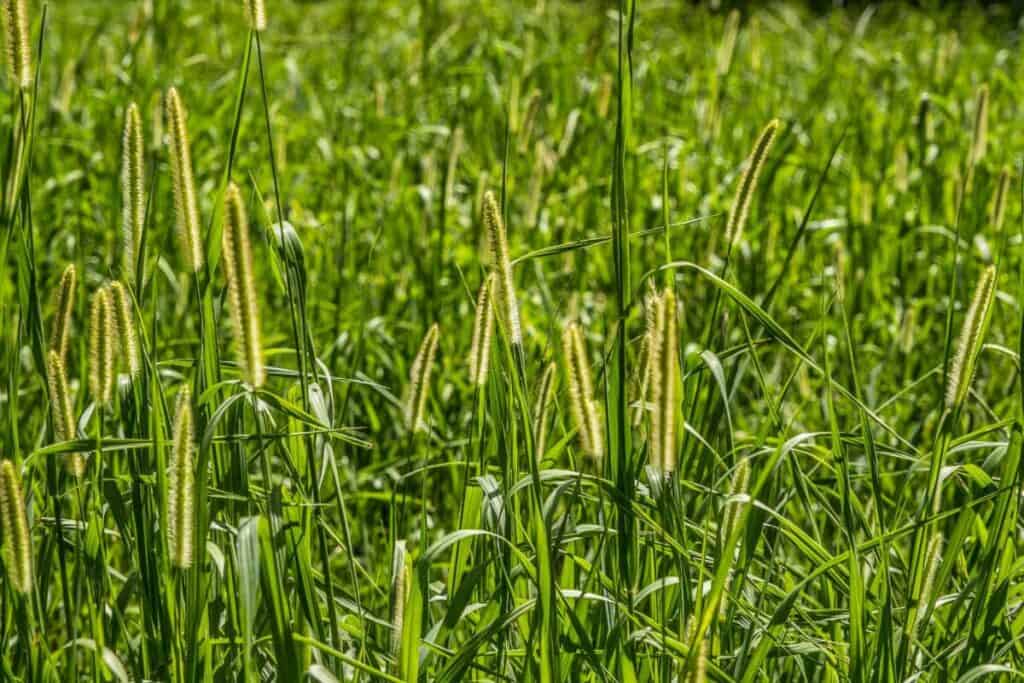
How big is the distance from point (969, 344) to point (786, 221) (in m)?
2.41

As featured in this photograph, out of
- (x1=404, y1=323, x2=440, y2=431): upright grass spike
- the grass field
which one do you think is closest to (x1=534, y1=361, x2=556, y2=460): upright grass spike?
the grass field

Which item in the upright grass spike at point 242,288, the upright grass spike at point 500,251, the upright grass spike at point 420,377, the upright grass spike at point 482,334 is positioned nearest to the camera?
the upright grass spike at point 242,288

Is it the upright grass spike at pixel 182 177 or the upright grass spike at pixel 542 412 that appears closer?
the upright grass spike at pixel 182 177

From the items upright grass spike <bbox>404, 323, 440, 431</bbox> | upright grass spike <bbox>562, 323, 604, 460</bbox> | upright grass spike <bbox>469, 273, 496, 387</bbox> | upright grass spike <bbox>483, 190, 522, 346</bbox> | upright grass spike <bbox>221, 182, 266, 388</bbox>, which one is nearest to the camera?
upright grass spike <bbox>221, 182, 266, 388</bbox>

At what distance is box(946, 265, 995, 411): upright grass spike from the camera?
123 centimetres

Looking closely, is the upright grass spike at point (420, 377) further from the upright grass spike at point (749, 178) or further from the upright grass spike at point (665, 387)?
the upright grass spike at point (665, 387)

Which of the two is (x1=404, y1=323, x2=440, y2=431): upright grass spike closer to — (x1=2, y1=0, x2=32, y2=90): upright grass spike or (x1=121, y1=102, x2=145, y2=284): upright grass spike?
(x1=121, y1=102, x2=145, y2=284): upright grass spike

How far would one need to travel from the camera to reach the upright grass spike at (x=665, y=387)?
1014mm

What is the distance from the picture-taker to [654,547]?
151 centimetres

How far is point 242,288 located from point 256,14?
0.42 meters

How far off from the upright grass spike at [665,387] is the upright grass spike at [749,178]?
0.40 metres

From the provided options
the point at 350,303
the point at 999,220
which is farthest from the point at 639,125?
the point at 999,220

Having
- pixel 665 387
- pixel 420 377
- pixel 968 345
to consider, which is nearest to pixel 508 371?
pixel 420 377

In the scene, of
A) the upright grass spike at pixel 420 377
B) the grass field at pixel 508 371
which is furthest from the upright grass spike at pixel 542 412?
the upright grass spike at pixel 420 377
